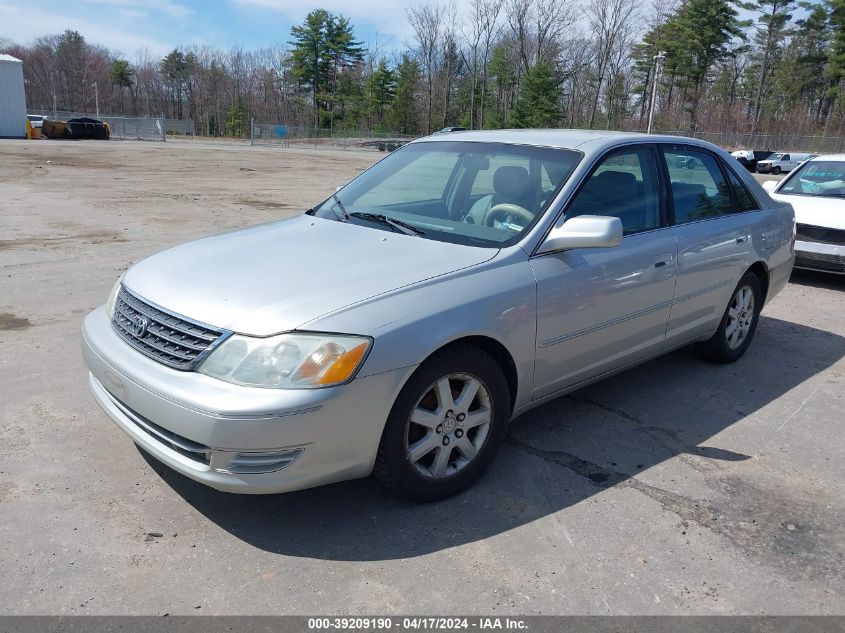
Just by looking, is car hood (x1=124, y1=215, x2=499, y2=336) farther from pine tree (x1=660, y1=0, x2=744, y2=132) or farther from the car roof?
pine tree (x1=660, y1=0, x2=744, y2=132)

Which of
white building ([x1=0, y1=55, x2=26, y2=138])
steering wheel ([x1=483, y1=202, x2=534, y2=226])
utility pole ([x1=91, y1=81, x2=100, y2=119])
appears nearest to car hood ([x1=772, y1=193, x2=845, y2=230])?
steering wheel ([x1=483, y1=202, x2=534, y2=226])

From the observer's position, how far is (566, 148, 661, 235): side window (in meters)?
3.80

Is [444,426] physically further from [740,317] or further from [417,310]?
[740,317]

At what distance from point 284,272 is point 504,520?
1.51 metres

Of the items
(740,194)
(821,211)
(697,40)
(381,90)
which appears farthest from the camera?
(381,90)

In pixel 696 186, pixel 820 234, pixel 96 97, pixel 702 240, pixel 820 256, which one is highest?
pixel 96 97

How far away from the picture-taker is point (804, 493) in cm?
347

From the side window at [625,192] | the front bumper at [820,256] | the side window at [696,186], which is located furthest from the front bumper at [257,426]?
the front bumper at [820,256]

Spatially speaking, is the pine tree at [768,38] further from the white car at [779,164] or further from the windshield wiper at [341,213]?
the windshield wiper at [341,213]

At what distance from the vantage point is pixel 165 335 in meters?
2.91

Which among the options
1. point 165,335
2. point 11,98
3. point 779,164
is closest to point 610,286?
point 165,335

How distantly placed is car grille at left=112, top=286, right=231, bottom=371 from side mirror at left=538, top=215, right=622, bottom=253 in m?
1.67

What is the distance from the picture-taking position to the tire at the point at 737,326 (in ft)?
16.7
